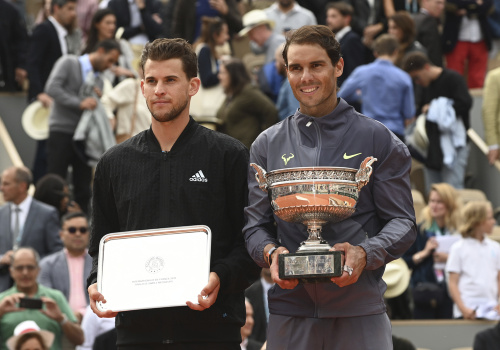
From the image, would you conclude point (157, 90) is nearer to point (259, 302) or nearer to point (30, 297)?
point (30, 297)

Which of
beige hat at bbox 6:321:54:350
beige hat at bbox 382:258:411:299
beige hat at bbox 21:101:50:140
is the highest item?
beige hat at bbox 21:101:50:140

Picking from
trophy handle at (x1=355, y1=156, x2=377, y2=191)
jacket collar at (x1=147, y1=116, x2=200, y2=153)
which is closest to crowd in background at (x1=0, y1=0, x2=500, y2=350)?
jacket collar at (x1=147, y1=116, x2=200, y2=153)

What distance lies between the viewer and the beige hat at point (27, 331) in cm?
912

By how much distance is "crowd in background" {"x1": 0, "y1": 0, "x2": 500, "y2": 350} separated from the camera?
10.8 metres

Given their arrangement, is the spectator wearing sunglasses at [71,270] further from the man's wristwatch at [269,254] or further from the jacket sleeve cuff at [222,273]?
the man's wristwatch at [269,254]

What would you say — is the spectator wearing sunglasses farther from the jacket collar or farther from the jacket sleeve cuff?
the jacket sleeve cuff

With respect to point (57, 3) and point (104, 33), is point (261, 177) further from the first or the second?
point (57, 3)

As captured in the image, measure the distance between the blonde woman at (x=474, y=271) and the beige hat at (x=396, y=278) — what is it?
1.28 ft

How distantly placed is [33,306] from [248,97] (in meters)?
4.16

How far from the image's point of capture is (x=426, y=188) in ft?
46.0

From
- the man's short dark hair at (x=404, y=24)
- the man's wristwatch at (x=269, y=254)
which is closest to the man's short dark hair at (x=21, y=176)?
the man's short dark hair at (x=404, y=24)

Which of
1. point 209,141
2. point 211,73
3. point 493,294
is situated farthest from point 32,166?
point 209,141

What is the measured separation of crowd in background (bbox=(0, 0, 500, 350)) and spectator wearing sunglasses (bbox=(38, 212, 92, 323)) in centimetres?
1

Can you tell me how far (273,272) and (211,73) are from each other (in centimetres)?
963
